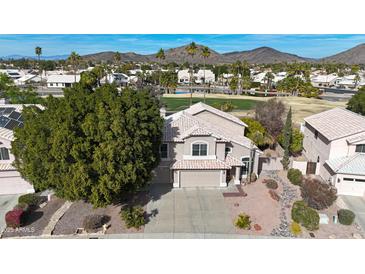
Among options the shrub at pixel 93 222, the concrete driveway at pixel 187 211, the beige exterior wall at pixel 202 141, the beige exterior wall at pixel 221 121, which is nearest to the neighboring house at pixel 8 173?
the shrub at pixel 93 222

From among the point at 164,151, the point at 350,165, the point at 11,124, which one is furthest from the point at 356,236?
the point at 11,124

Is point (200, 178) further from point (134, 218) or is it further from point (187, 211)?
point (134, 218)

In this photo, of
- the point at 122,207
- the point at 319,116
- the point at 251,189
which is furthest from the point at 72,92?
the point at 319,116

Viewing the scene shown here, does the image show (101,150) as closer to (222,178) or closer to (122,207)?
(122,207)

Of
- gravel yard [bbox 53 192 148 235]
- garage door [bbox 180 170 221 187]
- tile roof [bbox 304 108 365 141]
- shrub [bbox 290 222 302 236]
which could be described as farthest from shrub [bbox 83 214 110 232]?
tile roof [bbox 304 108 365 141]

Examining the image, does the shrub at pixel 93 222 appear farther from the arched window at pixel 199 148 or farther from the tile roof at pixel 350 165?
the tile roof at pixel 350 165
